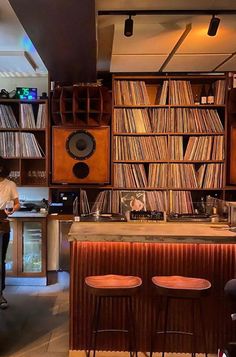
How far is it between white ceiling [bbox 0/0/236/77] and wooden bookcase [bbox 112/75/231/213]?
269 millimetres

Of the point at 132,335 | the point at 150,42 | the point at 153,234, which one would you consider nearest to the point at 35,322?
the point at 132,335

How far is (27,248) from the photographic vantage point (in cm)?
452

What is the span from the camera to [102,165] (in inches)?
179

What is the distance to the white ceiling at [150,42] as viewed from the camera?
2.70 m

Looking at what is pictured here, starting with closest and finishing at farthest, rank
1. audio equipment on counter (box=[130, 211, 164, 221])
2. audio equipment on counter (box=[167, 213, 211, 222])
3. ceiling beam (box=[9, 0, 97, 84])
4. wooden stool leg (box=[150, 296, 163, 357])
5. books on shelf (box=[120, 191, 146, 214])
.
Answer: ceiling beam (box=[9, 0, 97, 84]) < wooden stool leg (box=[150, 296, 163, 357]) < audio equipment on counter (box=[130, 211, 164, 221]) < audio equipment on counter (box=[167, 213, 211, 222]) < books on shelf (box=[120, 191, 146, 214])

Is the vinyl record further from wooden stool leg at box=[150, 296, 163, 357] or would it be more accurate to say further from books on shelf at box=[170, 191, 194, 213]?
wooden stool leg at box=[150, 296, 163, 357]

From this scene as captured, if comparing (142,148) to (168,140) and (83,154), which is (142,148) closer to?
(168,140)

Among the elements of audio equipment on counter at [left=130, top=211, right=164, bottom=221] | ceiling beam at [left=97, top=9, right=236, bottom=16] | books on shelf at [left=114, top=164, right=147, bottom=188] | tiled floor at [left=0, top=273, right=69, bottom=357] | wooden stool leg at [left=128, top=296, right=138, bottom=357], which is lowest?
tiled floor at [left=0, top=273, right=69, bottom=357]

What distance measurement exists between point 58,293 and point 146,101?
2.44 meters

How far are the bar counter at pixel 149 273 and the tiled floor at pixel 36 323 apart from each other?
0.39 feet

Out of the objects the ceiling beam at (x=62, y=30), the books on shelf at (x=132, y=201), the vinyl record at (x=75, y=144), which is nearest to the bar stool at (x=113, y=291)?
the books on shelf at (x=132, y=201)

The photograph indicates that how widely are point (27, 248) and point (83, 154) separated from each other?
1295 millimetres

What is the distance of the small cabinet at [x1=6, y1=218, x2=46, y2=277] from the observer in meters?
4.46

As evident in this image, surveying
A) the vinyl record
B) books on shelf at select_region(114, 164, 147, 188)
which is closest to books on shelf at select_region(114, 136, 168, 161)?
books on shelf at select_region(114, 164, 147, 188)
